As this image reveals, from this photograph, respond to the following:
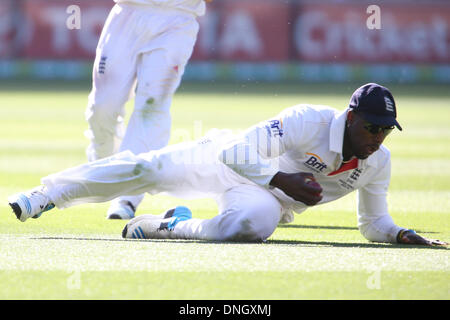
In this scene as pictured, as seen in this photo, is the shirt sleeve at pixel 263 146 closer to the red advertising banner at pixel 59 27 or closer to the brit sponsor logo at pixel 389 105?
the brit sponsor logo at pixel 389 105

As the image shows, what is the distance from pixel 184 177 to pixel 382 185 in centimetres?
111

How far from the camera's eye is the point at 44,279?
3.89 m

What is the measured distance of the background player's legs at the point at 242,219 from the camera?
4.89 m

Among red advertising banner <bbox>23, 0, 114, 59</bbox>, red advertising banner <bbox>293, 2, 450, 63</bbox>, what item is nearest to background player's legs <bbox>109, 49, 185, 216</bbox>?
red advertising banner <bbox>23, 0, 114, 59</bbox>

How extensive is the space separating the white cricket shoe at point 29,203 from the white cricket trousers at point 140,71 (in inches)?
44.0

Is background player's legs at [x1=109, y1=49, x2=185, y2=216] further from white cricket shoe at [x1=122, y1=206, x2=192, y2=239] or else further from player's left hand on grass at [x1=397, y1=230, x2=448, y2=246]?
player's left hand on grass at [x1=397, y1=230, x2=448, y2=246]

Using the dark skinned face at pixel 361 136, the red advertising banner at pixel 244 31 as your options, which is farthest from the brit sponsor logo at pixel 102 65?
the red advertising banner at pixel 244 31

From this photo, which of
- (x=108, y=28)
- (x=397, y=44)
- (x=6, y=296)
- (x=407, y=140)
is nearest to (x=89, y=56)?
(x=397, y=44)

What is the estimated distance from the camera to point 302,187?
15.0 ft

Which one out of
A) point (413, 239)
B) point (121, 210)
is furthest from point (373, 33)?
point (413, 239)

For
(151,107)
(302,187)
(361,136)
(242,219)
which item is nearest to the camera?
(302,187)

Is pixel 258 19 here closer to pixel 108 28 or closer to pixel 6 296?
pixel 108 28

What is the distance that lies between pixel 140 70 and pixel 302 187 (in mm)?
2133

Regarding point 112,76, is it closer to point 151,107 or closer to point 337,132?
point 151,107
